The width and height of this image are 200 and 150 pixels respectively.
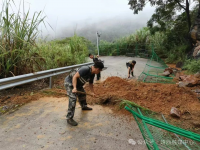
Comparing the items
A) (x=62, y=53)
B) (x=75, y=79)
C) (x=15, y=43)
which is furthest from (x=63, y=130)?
(x=62, y=53)

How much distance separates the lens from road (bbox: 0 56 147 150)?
2.44 meters

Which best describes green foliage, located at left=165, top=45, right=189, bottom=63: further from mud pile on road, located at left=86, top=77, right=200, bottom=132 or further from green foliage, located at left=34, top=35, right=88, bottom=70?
mud pile on road, located at left=86, top=77, right=200, bottom=132

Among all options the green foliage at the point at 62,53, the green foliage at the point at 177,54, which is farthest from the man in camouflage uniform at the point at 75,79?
the green foliage at the point at 177,54

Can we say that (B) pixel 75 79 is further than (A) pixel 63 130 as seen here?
Yes

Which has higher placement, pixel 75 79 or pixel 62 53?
pixel 62 53

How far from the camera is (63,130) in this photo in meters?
2.87

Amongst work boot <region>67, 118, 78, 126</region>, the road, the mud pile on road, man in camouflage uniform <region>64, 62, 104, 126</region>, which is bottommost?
the road

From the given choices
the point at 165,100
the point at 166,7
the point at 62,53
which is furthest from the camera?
the point at 166,7

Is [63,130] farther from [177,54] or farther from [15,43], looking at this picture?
[177,54]

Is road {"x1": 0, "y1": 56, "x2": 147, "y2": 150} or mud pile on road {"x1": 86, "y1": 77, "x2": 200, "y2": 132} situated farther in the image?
mud pile on road {"x1": 86, "y1": 77, "x2": 200, "y2": 132}

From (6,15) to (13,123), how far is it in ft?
8.96

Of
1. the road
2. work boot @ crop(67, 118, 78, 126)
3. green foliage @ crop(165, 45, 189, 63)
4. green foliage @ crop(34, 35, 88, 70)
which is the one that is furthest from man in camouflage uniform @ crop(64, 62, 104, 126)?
green foliage @ crop(165, 45, 189, 63)

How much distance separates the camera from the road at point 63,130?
2.44 metres

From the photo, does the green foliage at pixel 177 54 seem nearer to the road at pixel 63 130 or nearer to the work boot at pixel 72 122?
the road at pixel 63 130
